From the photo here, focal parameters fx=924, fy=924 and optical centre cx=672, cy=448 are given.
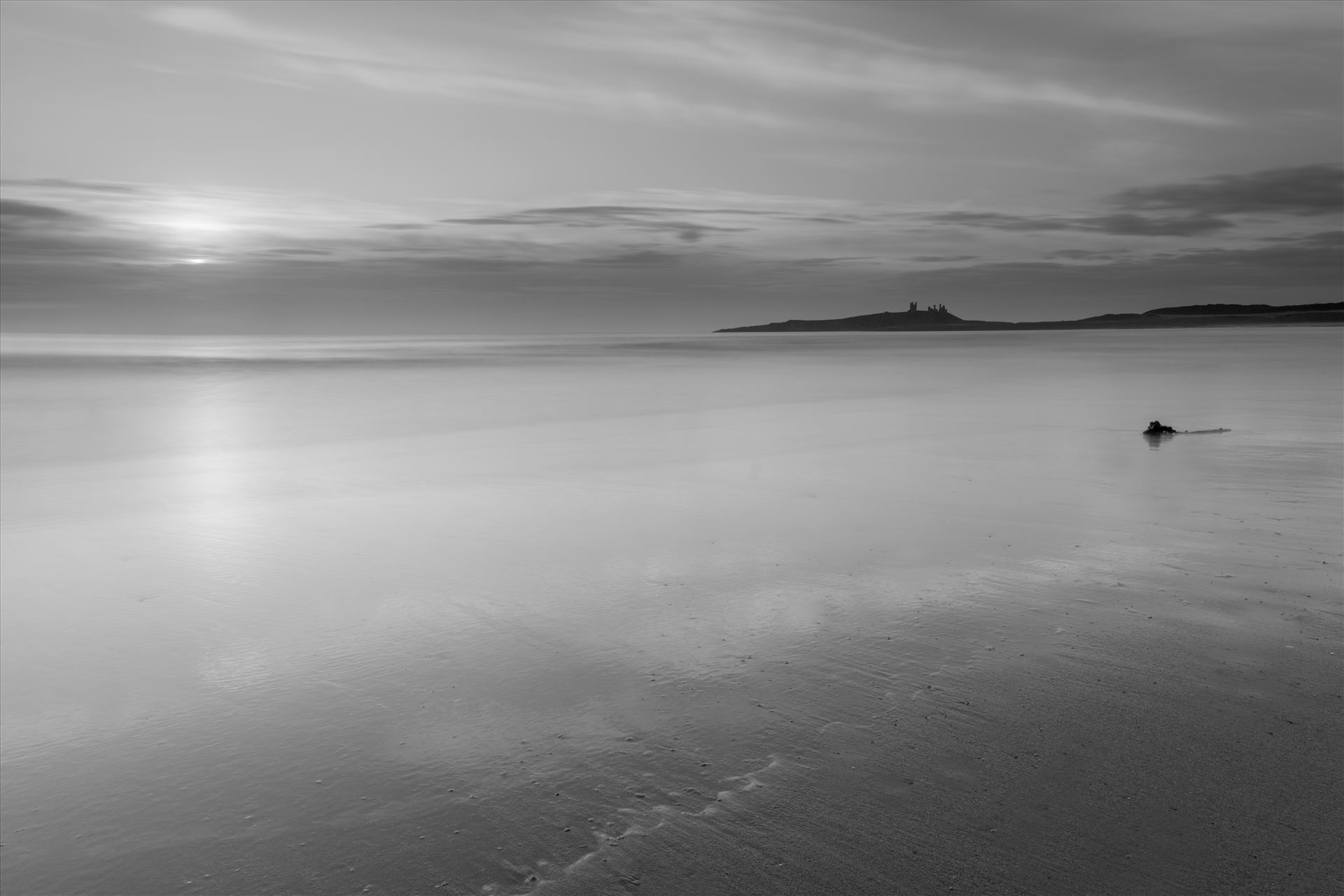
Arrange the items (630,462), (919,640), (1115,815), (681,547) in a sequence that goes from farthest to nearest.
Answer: (630,462)
(681,547)
(919,640)
(1115,815)

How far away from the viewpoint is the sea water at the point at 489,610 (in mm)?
3703

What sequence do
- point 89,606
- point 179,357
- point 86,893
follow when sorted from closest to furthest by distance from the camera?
point 86,893, point 89,606, point 179,357

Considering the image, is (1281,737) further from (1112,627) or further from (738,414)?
(738,414)

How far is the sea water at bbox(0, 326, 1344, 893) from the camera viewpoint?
12.1 feet

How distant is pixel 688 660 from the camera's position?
5293mm

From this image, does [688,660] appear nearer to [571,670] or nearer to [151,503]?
[571,670]

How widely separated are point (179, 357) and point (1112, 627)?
74.2 m

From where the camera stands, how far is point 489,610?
6.31 m

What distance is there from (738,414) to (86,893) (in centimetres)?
1838

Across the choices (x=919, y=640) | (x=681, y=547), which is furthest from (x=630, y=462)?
(x=919, y=640)

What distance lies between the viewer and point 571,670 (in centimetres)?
519

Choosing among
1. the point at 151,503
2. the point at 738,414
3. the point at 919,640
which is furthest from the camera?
the point at 738,414

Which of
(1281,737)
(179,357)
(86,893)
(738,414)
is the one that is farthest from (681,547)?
(179,357)

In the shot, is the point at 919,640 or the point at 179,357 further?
the point at 179,357
